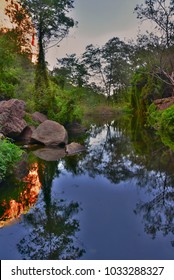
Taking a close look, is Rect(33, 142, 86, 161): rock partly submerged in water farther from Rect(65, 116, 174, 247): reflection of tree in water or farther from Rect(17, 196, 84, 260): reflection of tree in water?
Rect(17, 196, 84, 260): reflection of tree in water

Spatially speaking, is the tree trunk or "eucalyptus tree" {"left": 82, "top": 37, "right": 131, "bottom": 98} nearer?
the tree trunk

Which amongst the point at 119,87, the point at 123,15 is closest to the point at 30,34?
the point at 123,15

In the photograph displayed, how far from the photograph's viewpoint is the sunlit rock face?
16.9 ft

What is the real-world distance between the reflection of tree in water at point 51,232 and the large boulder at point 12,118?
647 cm

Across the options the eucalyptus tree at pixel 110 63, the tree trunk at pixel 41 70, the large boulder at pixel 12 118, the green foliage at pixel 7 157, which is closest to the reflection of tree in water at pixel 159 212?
the green foliage at pixel 7 157

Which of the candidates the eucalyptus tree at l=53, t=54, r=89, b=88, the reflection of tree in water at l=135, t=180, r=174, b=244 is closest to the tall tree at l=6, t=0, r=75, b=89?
the reflection of tree in water at l=135, t=180, r=174, b=244

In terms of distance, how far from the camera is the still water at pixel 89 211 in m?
4.04

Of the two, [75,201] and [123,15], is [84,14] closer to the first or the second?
[123,15]

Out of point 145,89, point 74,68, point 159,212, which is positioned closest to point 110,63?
point 74,68

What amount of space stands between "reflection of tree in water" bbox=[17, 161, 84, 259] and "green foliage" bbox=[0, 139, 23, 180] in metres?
1.27

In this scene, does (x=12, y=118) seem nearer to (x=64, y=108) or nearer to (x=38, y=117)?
(x=38, y=117)

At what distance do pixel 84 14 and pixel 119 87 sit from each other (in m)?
26.0

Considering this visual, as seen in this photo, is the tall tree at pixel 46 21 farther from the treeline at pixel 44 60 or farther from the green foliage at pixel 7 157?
the green foliage at pixel 7 157

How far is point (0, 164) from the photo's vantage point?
22.2 ft
